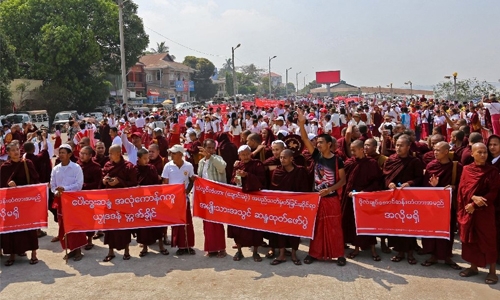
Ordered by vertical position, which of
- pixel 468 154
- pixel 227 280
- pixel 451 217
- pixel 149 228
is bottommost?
pixel 227 280

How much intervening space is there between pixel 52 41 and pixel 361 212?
33800 millimetres

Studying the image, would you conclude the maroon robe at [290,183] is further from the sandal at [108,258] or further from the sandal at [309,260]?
the sandal at [108,258]

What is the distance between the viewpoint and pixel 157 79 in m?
69.6

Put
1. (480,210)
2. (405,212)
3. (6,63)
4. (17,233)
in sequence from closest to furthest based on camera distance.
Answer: (480,210), (405,212), (17,233), (6,63)

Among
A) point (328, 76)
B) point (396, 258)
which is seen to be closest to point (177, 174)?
point (396, 258)

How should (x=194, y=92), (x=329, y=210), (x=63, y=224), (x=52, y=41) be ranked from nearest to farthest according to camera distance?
(x=329, y=210) → (x=63, y=224) → (x=52, y=41) → (x=194, y=92)

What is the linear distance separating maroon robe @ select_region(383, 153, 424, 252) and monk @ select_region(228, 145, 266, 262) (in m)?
1.71

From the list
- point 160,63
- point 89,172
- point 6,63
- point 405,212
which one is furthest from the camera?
point 160,63

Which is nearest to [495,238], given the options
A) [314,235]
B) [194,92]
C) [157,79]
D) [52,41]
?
[314,235]

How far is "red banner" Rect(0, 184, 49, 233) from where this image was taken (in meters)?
6.30

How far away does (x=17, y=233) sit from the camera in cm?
634

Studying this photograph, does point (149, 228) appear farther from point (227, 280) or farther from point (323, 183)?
point (323, 183)

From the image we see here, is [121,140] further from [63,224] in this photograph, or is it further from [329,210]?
[329,210]

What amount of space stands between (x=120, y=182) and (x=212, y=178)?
1308 millimetres
